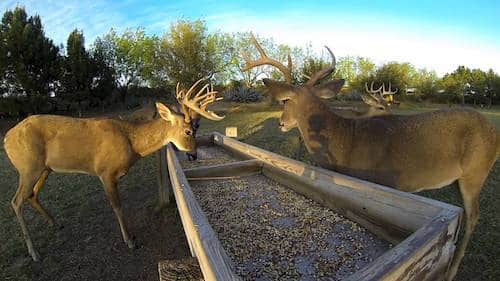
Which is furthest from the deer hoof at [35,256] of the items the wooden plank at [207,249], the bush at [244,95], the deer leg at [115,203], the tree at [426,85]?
the tree at [426,85]

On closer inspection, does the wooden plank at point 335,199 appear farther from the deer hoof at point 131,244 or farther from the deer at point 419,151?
the deer hoof at point 131,244

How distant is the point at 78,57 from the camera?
70.2ft

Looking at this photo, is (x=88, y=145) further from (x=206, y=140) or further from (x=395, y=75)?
(x=395, y=75)

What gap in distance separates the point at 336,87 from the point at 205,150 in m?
3.24

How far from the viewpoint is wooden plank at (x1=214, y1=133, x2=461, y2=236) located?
1.76 meters

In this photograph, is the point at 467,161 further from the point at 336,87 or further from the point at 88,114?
the point at 88,114

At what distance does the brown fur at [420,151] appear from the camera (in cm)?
315

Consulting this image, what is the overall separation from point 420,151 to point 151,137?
3.62m

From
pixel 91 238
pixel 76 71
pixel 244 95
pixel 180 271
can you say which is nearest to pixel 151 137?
pixel 91 238

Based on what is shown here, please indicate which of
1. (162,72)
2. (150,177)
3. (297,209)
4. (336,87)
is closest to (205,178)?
(297,209)

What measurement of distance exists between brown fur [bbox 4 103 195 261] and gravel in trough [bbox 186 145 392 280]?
1.71m

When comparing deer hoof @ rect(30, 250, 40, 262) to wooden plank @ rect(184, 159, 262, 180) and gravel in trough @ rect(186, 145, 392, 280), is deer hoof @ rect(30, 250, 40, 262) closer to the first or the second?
wooden plank @ rect(184, 159, 262, 180)

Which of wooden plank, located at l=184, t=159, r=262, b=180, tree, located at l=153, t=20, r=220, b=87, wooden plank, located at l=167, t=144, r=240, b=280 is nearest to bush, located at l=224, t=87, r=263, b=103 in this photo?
tree, located at l=153, t=20, r=220, b=87

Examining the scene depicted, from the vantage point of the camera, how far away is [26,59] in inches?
717
